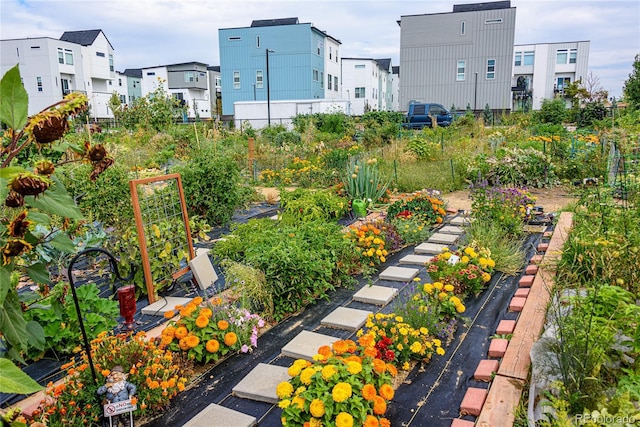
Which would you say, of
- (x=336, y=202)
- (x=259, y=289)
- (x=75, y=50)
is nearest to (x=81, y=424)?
(x=259, y=289)

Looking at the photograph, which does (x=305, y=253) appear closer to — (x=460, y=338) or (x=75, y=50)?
(x=460, y=338)

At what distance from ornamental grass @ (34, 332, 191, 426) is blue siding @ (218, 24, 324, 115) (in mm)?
29848

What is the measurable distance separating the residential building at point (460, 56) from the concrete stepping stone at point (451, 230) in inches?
881

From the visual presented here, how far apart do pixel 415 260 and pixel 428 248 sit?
0.46 m

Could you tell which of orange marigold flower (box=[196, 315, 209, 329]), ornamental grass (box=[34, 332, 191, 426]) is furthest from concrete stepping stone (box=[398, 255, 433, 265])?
ornamental grass (box=[34, 332, 191, 426])

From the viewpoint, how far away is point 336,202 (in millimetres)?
6637

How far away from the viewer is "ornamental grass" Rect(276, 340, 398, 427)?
215 centimetres

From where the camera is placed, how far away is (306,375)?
2.28 m

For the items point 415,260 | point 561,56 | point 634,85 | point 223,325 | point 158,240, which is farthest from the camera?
point 561,56

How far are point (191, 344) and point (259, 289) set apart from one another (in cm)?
84

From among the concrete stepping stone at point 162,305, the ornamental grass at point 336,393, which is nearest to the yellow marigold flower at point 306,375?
the ornamental grass at point 336,393

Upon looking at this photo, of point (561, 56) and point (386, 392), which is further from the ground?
point (561, 56)

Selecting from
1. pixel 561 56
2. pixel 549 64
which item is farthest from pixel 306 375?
pixel 561 56

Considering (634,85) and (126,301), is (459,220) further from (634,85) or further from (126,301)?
(634,85)
